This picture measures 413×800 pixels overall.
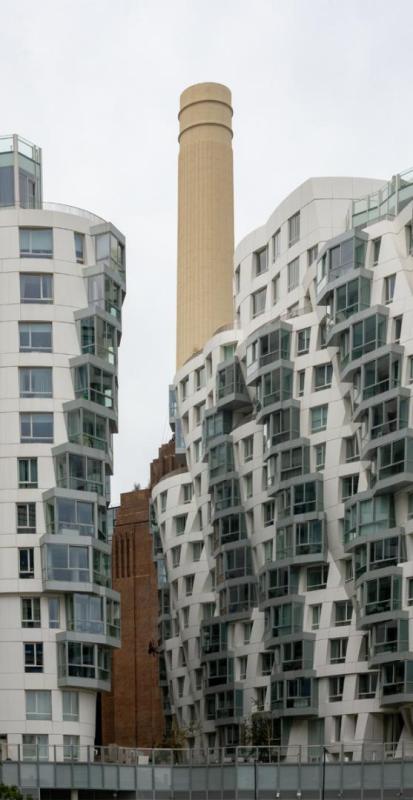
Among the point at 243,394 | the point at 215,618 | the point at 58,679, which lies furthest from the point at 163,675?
the point at 58,679

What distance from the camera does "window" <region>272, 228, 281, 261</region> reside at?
12025cm

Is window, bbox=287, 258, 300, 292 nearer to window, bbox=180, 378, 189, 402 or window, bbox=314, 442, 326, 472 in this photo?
window, bbox=314, 442, 326, 472

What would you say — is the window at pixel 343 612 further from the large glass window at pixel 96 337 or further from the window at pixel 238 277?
the window at pixel 238 277

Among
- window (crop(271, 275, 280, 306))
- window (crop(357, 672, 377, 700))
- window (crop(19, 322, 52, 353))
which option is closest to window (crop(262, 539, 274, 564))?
window (crop(357, 672, 377, 700))

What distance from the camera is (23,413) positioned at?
103 m

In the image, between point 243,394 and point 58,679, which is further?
point 243,394

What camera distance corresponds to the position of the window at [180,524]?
132m

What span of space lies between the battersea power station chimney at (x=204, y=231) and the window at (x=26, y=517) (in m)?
47.8

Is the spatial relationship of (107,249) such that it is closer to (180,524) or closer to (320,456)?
(320,456)

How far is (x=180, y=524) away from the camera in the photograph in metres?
132

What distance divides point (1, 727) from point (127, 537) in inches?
2141

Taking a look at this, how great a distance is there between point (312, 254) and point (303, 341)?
17.7 feet

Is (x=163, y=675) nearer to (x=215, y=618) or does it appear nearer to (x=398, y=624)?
(x=215, y=618)

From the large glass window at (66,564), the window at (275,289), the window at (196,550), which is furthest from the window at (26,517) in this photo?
the window at (196,550)
